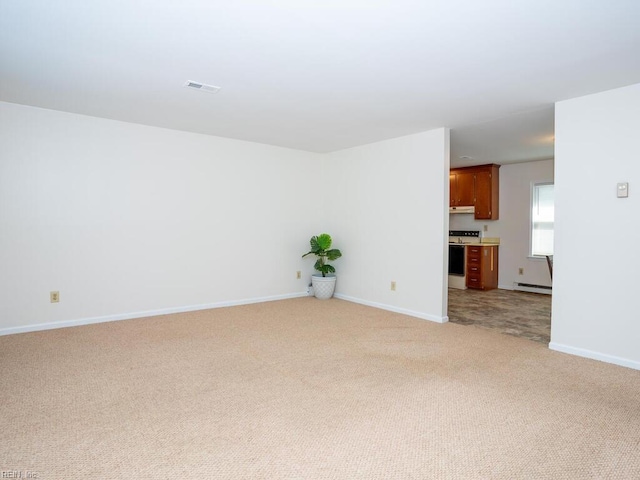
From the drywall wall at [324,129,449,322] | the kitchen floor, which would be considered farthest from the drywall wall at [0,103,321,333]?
the kitchen floor

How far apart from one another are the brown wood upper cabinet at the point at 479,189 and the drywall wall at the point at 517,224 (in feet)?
0.55

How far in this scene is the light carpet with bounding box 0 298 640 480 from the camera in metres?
1.84

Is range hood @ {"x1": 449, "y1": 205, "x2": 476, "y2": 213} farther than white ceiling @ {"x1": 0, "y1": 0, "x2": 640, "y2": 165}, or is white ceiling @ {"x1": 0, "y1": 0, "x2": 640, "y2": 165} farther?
range hood @ {"x1": 449, "y1": 205, "x2": 476, "y2": 213}

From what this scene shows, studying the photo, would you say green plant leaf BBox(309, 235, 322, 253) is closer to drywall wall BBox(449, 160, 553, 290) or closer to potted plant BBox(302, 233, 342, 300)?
potted plant BBox(302, 233, 342, 300)

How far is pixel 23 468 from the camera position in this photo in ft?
5.82

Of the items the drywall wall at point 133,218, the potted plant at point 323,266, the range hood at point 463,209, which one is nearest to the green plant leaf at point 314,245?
the potted plant at point 323,266

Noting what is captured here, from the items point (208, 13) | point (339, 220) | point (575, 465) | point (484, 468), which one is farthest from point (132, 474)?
point (339, 220)

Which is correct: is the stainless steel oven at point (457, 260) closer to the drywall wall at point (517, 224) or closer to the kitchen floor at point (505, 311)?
the kitchen floor at point (505, 311)

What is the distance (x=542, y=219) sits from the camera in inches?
267

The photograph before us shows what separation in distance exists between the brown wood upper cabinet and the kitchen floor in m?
1.48

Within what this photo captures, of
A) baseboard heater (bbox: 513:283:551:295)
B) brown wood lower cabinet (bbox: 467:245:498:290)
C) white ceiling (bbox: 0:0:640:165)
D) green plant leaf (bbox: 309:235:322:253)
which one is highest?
white ceiling (bbox: 0:0:640:165)

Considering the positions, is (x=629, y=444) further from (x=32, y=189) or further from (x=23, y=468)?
(x=32, y=189)

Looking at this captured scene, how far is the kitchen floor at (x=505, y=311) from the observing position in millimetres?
4340

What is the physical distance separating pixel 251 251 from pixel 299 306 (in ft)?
3.47
